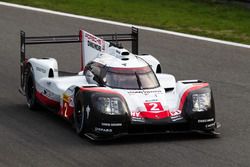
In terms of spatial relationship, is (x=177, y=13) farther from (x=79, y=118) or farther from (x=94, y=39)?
(x=79, y=118)

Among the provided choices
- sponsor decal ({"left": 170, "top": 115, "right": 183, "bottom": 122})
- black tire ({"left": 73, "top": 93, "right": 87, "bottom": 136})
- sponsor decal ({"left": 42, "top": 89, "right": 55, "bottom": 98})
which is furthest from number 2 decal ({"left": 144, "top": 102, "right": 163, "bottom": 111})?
sponsor decal ({"left": 42, "top": 89, "right": 55, "bottom": 98})

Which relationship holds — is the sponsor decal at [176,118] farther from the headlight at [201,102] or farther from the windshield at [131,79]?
the windshield at [131,79]

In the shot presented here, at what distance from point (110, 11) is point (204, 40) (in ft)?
14.8

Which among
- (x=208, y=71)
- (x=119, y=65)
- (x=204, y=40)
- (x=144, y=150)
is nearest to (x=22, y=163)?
(x=144, y=150)

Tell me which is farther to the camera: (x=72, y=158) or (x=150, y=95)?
(x=150, y=95)

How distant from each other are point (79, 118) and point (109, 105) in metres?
0.78

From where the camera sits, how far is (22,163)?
12.9m

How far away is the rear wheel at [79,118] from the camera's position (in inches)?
567

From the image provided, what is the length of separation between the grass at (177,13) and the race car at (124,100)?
28.5 feet

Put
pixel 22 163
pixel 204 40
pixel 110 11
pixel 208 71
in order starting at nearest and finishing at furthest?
pixel 22 163, pixel 208 71, pixel 204 40, pixel 110 11

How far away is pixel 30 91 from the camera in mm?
17344

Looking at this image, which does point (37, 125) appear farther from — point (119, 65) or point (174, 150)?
point (174, 150)

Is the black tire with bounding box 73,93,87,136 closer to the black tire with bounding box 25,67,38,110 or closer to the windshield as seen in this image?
the windshield

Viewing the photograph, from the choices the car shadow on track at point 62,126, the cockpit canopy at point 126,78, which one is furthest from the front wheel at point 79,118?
the cockpit canopy at point 126,78
